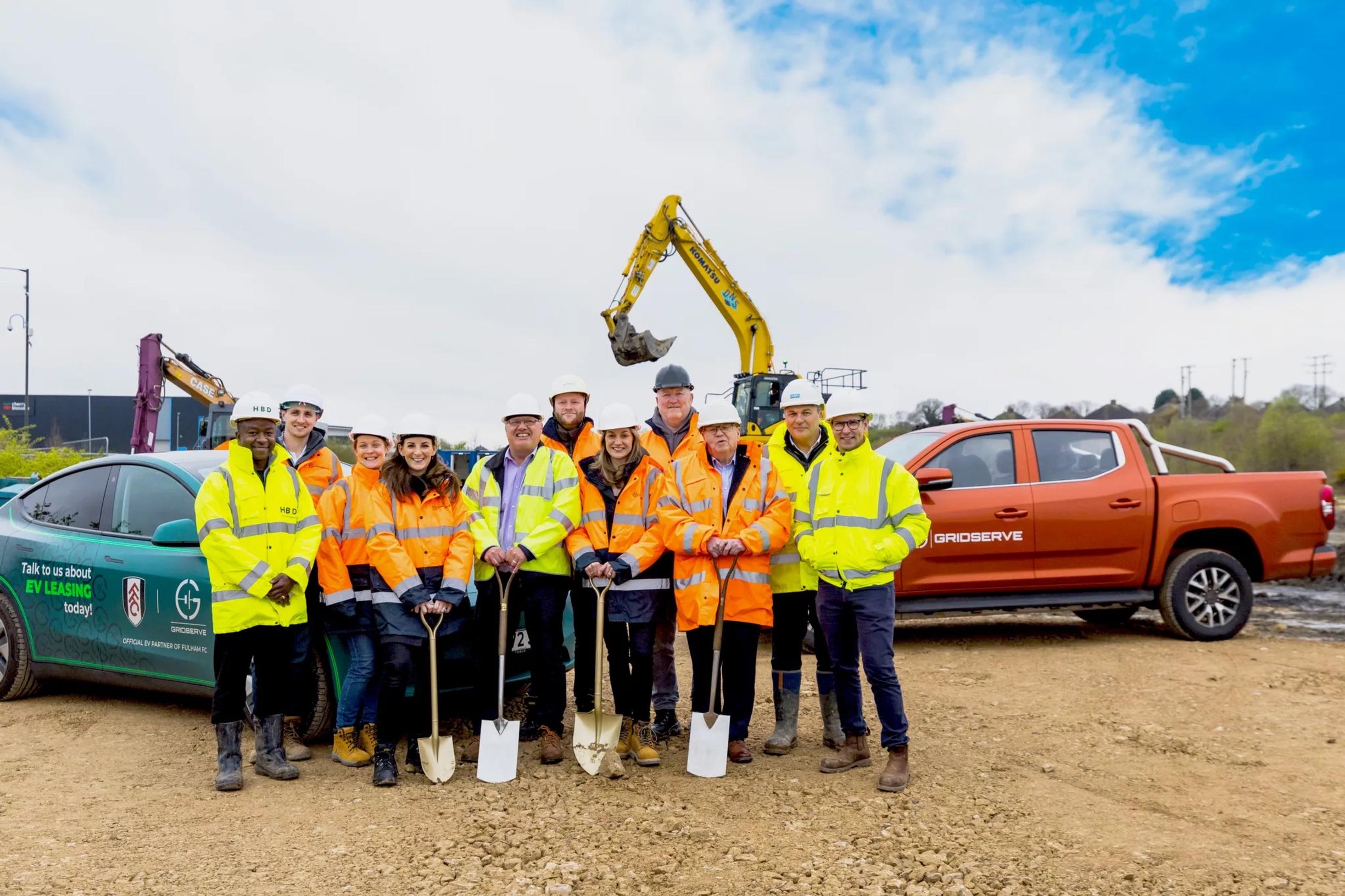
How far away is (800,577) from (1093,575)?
4.17 meters

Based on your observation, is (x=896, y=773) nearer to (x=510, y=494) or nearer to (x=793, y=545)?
(x=793, y=545)

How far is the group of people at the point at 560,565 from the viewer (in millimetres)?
4590

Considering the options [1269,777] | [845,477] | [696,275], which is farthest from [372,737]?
[696,275]

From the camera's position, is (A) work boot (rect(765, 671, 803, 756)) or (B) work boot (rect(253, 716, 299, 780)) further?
(A) work boot (rect(765, 671, 803, 756))

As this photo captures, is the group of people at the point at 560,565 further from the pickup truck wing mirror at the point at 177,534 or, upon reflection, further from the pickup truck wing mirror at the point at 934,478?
the pickup truck wing mirror at the point at 934,478

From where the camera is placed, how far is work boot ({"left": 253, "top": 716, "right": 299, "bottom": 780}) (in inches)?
183

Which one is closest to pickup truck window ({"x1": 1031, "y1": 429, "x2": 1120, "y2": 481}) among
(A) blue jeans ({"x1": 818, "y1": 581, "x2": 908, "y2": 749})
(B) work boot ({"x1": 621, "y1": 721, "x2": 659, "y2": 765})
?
(A) blue jeans ({"x1": 818, "y1": 581, "x2": 908, "y2": 749})

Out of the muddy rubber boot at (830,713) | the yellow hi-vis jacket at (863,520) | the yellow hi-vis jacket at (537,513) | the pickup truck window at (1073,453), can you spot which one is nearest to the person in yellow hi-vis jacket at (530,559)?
the yellow hi-vis jacket at (537,513)

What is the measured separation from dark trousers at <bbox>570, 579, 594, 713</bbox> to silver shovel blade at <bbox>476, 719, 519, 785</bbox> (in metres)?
0.40

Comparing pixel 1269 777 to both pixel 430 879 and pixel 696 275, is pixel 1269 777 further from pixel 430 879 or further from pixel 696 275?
pixel 696 275

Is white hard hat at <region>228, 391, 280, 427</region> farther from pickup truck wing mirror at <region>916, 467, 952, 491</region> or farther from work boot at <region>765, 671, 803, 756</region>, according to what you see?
pickup truck wing mirror at <region>916, 467, 952, 491</region>

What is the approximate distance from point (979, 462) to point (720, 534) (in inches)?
155

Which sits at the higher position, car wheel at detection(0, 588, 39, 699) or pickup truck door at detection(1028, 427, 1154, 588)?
pickup truck door at detection(1028, 427, 1154, 588)

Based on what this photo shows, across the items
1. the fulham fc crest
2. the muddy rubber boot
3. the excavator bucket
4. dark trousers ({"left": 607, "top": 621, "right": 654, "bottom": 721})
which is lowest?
the muddy rubber boot
